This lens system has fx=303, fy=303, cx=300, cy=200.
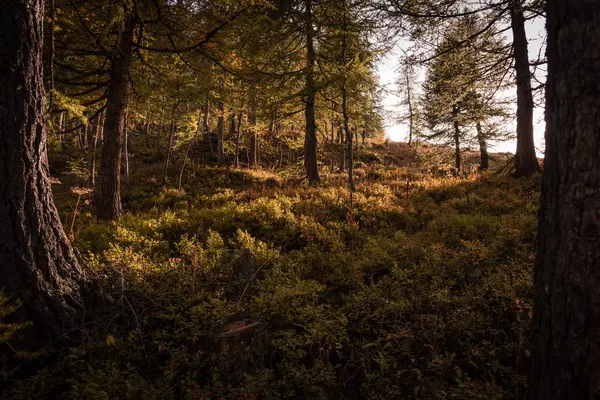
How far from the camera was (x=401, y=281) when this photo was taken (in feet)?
15.0

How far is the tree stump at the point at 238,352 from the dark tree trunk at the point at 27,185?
163 cm

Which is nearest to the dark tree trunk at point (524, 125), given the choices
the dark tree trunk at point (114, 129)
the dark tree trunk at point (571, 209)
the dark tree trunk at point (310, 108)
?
the dark tree trunk at point (310, 108)

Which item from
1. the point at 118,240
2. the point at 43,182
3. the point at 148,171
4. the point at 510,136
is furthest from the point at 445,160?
the point at 43,182

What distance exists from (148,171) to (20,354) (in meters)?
18.7

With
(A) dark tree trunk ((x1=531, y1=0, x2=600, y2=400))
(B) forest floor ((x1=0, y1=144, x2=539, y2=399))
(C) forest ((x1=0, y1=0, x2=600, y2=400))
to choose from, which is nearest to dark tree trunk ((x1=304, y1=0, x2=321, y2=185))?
(C) forest ((x1=0, y1=0, x2=600, y2=400))

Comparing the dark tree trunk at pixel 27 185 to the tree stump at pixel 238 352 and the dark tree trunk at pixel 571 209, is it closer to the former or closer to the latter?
the tree stump at pixel 238 352

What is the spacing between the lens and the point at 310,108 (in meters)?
13.6

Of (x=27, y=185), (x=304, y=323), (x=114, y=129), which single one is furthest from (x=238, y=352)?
(x=114, y=129)

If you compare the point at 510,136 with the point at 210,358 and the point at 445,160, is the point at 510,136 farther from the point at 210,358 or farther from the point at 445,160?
the point at 210,358

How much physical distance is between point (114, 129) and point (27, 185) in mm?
5335

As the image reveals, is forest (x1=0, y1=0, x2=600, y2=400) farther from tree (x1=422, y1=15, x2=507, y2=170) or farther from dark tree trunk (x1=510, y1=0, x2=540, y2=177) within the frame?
dark tree trunk (x1=510, y1=0, x2=540, y2=177)

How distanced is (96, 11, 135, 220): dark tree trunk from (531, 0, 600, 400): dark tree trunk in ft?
27.4

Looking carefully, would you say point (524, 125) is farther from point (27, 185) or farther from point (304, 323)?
point (27, 185)

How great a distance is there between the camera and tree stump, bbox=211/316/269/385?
2926 millimetres
